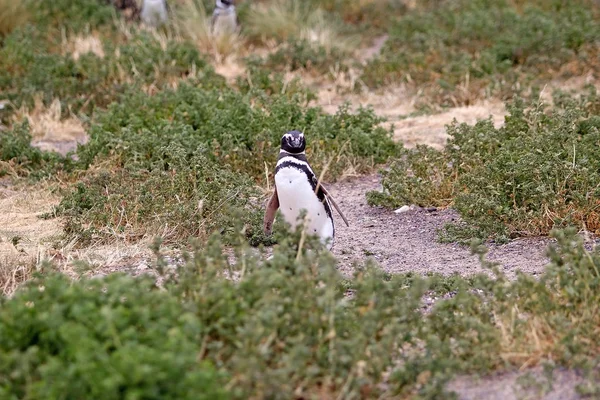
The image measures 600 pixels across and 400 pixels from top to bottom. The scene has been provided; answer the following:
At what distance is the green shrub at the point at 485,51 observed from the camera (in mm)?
9305

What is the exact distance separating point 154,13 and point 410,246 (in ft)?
23.3

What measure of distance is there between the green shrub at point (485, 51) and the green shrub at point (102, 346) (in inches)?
245

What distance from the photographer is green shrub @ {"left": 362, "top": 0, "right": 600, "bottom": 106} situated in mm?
9305

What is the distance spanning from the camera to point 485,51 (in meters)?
9.98

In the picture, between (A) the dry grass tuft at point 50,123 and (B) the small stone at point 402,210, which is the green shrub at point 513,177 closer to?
(B) the small stone at point 402,210

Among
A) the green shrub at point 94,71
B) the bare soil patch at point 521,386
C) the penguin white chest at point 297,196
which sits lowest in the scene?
the bare soil patch at point 521,386

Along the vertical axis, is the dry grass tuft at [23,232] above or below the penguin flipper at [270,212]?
below

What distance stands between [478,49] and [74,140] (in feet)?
14.5

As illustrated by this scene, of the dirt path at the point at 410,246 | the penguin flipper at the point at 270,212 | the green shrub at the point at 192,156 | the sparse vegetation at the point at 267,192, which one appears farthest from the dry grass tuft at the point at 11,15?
the penguin flipper at the point at 270,212

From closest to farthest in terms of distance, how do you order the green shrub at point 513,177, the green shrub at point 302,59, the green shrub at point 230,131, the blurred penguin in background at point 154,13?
1. the green shrub at point 513,177
2. the green shrub at point 230,131
3. the green shrub at point 302,59
4. the blurred penguin in background at point 154,13

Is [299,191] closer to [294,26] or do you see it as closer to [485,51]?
[485,51]

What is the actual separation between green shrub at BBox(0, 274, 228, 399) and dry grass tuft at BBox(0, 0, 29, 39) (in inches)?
327

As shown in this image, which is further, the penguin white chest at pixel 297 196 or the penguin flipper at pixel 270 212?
the penguin flipper at pixel 270 212

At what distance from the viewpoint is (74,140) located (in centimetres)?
870
